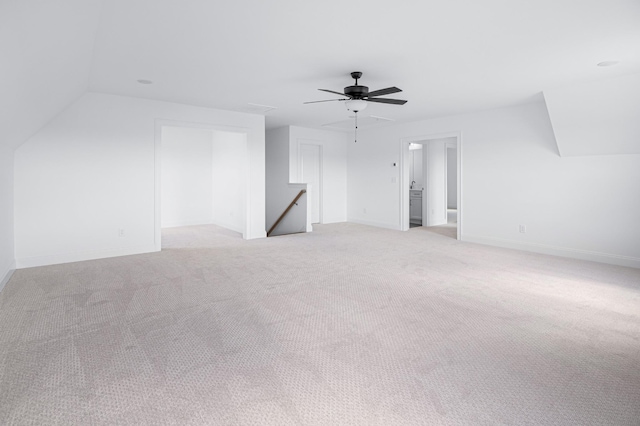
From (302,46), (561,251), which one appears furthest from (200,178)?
(561,251)

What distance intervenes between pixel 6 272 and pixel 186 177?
16.9 ft

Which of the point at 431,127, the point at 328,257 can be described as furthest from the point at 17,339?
the point at 431,127

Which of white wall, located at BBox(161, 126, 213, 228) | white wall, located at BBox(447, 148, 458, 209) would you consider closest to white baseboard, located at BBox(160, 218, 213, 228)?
white wall, located at BBox(161, 126, 213, 228)

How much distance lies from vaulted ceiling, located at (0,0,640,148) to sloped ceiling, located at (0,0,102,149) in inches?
0.6

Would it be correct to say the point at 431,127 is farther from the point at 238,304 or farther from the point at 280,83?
the point at 238,304

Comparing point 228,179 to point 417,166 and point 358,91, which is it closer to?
point 358,91

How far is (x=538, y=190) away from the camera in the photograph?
5.90 metres

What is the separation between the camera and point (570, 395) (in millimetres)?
1949

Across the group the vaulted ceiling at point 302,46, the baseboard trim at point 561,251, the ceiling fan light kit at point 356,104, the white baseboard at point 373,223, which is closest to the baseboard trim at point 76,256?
the vaulted ceiling at point 302,46

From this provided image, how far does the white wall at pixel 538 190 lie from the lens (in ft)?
16.7

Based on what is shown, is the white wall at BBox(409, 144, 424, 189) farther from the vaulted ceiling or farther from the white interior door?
the vaulted ceiling

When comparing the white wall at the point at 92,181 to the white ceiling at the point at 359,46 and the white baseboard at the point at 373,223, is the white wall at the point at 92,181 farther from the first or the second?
the white baseboard at the point at 373,223

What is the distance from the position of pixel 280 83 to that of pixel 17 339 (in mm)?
3875

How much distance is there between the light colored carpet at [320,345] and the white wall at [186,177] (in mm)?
4314
